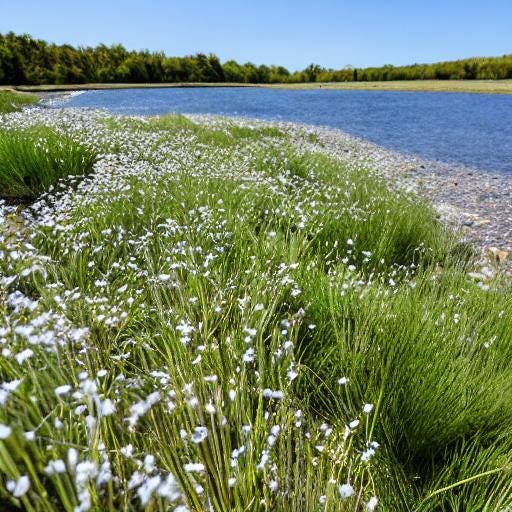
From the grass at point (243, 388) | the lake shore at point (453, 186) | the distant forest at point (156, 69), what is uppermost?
the distant forest at point (156, 69)

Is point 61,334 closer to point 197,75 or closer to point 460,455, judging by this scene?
point 460,455

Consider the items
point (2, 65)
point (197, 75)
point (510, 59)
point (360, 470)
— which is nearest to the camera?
point (360, 470)

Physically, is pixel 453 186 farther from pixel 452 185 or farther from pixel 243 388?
pixel 243 388

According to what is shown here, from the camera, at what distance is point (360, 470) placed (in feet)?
6.98

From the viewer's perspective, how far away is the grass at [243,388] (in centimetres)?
162

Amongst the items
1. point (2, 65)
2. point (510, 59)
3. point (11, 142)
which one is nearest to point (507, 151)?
point (11, 142)

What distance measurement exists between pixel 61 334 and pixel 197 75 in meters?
75.0

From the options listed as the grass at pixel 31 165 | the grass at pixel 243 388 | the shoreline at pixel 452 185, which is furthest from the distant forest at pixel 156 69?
the grass at pixel 243 388

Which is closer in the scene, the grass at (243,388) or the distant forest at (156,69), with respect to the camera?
the grass at (243,388)

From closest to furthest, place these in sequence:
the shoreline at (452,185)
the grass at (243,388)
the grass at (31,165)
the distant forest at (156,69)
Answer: the grass at (243,388) → the grass at (31,165) → the shoreline at (452,185) → the distant forest at (156,69)

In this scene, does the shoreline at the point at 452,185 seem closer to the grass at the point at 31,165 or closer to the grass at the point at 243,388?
the grass at the point at 243,388

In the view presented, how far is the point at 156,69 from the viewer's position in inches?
2640

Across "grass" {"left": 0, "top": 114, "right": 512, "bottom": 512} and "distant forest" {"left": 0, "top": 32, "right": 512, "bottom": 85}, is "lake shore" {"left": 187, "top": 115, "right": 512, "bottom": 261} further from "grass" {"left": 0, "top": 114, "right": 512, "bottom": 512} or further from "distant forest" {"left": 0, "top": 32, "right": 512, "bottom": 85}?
"distant forest" {"left": 0, "top": 32, "right": 512, "bottom": 85}

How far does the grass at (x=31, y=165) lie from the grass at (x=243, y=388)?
263 cm
